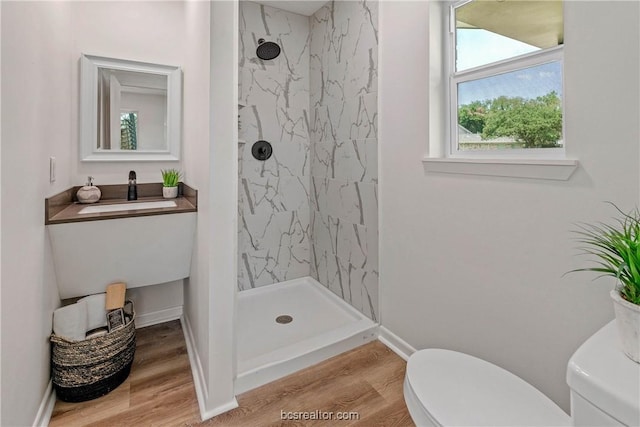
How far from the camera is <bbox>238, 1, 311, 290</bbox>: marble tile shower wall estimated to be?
2863 millimetres

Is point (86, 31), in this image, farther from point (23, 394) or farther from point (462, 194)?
point (462, 194)

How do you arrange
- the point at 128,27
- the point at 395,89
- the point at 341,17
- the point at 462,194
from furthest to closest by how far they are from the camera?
the point at 341,17, the point at 128,27, the point at 395,89, the point at 462,194

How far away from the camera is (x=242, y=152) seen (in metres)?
2.89

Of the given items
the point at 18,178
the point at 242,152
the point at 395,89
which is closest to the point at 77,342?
the point at 18,178

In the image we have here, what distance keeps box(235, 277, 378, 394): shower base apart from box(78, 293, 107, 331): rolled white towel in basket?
2.70ft

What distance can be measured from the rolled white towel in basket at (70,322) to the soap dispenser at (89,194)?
2.26ft

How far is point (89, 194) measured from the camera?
2104 millimetres

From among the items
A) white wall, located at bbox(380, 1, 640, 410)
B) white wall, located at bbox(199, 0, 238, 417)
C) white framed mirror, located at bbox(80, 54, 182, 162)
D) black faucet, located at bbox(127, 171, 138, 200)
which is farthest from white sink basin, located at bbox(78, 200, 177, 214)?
white wall, located at bbox(380, 1, 640, 410)

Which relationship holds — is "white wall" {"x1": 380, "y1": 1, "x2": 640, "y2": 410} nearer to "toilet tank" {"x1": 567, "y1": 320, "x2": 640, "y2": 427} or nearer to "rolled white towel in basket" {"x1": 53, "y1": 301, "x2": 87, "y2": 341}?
"toilet tank" {"x1": 567, "y1": 320, "x2": 640, "y2": 427}

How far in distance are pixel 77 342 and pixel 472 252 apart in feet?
6.58

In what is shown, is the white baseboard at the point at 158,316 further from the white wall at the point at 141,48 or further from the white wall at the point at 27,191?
the white wall at the point at 27,191

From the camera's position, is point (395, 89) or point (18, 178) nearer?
point (18, 178)

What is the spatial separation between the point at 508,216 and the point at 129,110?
2.45m

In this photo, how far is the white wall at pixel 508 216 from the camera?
113cm
